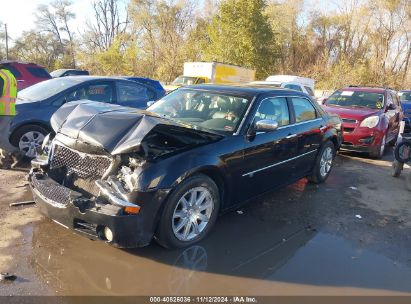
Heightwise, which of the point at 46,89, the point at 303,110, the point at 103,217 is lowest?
the point at 103,217

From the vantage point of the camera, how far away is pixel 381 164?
8.62 meters

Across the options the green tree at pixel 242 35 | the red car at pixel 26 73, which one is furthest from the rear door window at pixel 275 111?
the green tree at pixel 242 35

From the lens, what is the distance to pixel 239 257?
389 cm

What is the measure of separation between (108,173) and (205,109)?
68.5 inches

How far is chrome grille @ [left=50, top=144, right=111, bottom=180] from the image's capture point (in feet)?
12.2

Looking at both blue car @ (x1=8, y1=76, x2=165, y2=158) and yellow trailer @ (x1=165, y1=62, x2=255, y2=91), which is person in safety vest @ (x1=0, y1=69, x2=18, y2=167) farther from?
yellow trailer @ (x1=165, y1=62, x2=255, y2=91)

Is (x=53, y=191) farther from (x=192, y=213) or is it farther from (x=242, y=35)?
(x=242, y=35)

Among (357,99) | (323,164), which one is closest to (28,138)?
(323,164)

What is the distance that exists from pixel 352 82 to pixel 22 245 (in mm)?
33530

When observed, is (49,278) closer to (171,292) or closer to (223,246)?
(171,292)

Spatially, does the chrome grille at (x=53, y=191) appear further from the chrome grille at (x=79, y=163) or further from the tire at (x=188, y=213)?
the tire at (x=188, y=213)

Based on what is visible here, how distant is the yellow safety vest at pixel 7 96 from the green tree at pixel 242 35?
85.6 ft

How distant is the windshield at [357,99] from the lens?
31.9 feet

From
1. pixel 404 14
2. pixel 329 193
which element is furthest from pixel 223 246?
pixel 404 14
